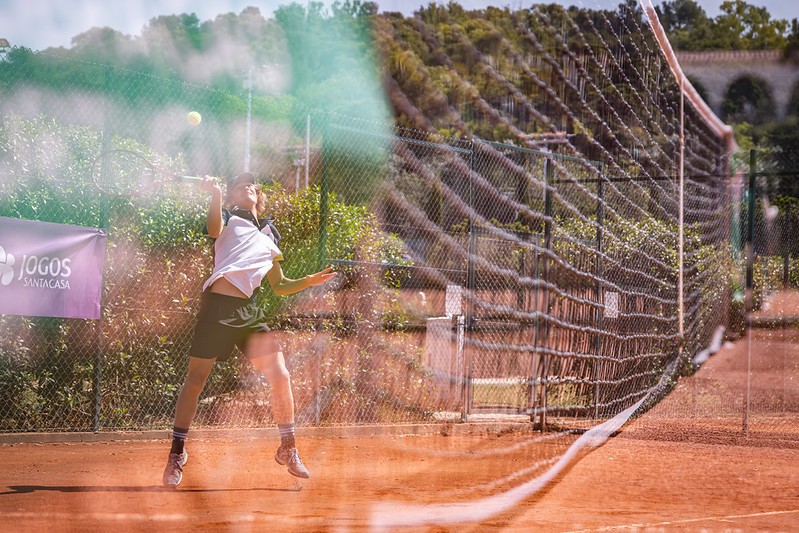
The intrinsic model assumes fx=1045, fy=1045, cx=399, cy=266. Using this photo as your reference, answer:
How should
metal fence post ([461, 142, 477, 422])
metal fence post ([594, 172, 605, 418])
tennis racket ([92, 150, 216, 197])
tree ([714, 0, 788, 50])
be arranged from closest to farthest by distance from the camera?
tree ([714, 0, 788, 50])
tennis racket ([92, 150, 216, 197])
metal fence post ([594, 172, 605, 418])
metal fence post ([461, 142, 477, 422])

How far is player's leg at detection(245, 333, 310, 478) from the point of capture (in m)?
6.02

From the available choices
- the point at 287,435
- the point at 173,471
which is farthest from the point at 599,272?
the point at 173,471

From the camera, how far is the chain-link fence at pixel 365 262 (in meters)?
8.92

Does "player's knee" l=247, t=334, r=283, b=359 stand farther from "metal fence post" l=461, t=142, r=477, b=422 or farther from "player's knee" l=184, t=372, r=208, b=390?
"metal fence post" l=461, t=142, r=477, b=422

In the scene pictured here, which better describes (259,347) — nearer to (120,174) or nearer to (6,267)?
(6,267)

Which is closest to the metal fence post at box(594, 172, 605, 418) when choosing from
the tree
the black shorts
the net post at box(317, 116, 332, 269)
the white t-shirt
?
the net post at box(317, 116, 332, 269)

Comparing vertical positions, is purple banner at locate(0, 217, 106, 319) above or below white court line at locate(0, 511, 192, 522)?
above

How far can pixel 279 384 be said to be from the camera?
607 centimetres

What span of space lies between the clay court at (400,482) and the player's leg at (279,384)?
0.65 feet

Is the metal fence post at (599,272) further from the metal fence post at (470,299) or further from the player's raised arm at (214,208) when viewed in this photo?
the player's raised arm at (214,208)

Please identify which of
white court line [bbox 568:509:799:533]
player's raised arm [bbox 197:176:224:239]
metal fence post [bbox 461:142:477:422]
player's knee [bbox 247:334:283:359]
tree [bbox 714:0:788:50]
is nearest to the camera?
tree [bbox 714:0:788:50]

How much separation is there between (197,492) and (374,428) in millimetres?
4824

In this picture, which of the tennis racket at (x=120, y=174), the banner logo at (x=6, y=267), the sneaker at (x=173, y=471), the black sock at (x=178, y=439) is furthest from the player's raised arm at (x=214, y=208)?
the tennis racket at (x=120, y=174)

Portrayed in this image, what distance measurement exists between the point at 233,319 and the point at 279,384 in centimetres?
48
